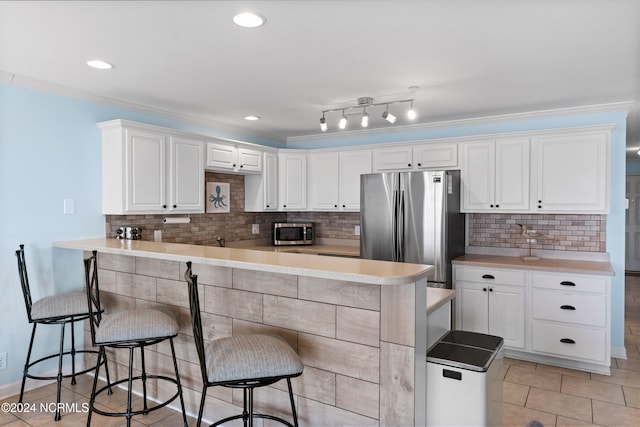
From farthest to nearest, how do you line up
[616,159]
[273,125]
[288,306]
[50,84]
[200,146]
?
[273,125] → [200,146] → [616,159] → [50,84] → [288,306]

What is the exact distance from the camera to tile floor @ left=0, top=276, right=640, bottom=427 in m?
2.70

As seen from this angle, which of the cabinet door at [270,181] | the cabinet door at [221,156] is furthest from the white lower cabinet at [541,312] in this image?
the cabinet door at [221,156]

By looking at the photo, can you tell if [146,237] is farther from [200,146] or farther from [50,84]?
[50,84]

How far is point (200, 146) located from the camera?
13.4ft

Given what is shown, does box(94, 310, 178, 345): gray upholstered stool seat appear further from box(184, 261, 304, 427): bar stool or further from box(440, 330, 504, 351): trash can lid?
box(440, 330, 504, 351): trash can lid

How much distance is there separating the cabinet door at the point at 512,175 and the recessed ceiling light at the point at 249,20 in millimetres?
2837

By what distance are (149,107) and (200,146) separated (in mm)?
575

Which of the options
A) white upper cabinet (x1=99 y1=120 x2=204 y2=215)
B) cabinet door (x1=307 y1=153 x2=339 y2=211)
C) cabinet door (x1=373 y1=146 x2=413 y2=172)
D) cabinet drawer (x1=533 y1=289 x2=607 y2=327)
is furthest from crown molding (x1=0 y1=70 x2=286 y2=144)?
cabinet drawer (x1=533 y1=289 x2=607 y2=327)

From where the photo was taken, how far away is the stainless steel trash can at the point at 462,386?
187 centimetres

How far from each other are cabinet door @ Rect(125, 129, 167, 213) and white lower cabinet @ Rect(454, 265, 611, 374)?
9.54 feet

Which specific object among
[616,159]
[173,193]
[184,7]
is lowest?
[173,193]

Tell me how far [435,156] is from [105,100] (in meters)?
3.21

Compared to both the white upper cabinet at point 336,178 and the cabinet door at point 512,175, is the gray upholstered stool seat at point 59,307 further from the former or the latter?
the cabinet door at point 512,175

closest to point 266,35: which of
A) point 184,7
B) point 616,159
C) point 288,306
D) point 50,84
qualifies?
point 184,7
